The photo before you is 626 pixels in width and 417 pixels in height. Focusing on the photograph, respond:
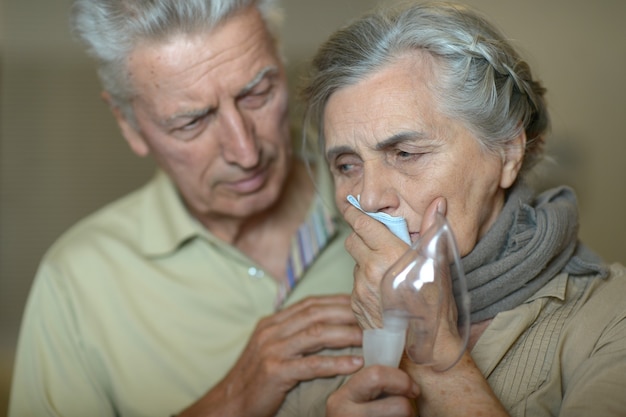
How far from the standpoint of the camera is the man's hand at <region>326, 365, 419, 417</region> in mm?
1297

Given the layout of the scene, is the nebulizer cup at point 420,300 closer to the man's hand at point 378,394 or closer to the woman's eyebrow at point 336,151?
the man's hand at point 378,394

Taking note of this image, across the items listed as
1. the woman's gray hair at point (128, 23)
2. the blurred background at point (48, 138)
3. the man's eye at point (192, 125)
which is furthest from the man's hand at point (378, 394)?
the blurred background at point (48, 138)

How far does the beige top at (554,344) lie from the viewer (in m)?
1.43

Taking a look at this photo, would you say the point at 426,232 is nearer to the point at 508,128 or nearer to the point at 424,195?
the point at 424,195

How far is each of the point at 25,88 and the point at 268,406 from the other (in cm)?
304

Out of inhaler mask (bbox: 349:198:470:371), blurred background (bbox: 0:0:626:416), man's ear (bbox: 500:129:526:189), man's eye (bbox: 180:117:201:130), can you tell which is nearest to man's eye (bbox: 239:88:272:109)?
man's eye (bbox: 180:117:201:130)

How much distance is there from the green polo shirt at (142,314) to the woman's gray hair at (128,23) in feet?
1.31

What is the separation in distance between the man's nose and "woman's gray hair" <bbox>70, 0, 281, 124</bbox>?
227mm

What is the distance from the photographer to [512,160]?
1571 millimetres

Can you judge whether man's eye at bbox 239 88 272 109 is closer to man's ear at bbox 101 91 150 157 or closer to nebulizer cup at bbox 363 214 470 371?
man's ear at bbox 101 91 150 157

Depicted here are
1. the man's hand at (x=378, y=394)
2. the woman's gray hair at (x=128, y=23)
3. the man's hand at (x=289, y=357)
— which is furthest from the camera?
the woman's gray hair at (x=128, y=23)

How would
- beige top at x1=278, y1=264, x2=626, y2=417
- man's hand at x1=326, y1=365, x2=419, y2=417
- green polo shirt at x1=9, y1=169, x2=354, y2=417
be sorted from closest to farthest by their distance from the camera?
man's hand at x1=326, y1=365, x2=419, y2=417, beige top at x1=278, y1=264, x2=626, y2=417, green polo shirt at x1=9, y1=169, x2=354, y2=417

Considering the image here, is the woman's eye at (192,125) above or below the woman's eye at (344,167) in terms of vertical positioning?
above

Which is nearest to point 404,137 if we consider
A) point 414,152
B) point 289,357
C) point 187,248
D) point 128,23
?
point 414,152
